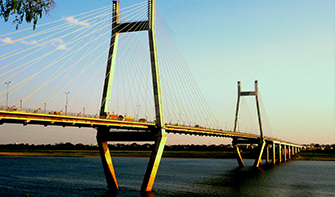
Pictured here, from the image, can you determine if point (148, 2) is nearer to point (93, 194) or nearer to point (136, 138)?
point (136, 138)

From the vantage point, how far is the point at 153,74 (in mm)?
47562

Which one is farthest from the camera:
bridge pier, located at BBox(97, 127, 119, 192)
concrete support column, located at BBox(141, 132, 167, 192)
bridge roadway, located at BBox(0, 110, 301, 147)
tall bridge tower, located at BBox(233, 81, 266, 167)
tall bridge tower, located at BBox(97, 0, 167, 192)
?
tall bridge tower, located at BBox(233, 81, 266, 167)

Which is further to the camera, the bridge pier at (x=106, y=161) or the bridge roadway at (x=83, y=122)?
the bridge pier at (x=106, y=161)

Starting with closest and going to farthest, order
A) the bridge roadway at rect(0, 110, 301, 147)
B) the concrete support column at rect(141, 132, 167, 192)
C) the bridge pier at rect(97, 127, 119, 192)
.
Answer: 1. the bridge roadway at rect(0, 110, 301, 147)
2. the concrete support column at rect(141, 132, 167, 192)
3. the bridge pier at rect(97, 127, 119, 192)

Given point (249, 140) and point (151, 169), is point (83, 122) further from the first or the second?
point (249, 140)

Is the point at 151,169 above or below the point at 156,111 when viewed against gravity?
below

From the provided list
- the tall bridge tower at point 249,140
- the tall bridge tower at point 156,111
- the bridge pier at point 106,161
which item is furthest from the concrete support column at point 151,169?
the tall bridge tower at point 249,140

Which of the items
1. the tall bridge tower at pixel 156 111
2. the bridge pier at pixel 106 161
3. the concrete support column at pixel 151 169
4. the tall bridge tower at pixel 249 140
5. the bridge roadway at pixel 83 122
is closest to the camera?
the bridge roadway at pixel 83 122

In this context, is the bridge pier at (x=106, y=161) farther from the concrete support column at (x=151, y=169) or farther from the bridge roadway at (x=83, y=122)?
the concrete support column at (x=151, y=169)

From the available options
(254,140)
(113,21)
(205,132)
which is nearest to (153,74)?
(113,21)

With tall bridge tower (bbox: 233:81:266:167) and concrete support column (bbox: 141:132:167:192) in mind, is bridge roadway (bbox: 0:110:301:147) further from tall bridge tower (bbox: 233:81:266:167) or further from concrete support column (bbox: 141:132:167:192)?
tall bridge tower (bbox: 233:81:266:167)

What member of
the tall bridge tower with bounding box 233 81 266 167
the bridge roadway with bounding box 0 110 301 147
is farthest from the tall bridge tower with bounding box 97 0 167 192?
the tall bridge tower with bounding box 233 81 266 167

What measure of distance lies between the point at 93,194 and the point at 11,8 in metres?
31.9

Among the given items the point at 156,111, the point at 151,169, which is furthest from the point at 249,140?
the point at 151,169
